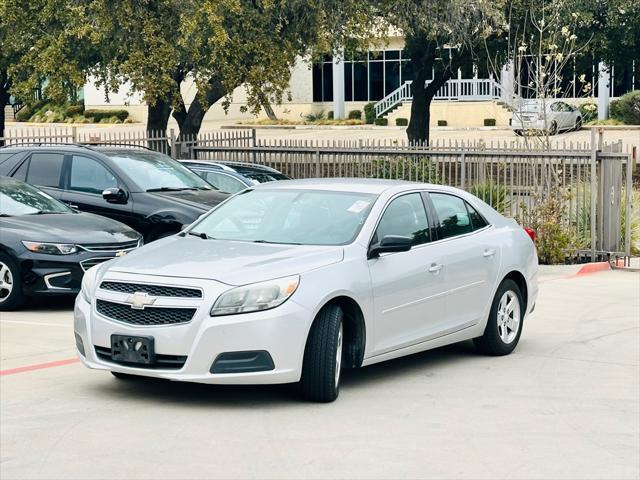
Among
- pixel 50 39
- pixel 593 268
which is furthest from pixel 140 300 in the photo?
pixel 50 39

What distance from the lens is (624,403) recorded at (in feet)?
28.6

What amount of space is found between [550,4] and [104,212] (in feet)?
63.1

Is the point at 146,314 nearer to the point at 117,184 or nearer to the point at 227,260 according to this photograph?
the point at 227,260

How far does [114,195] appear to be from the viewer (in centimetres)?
1430

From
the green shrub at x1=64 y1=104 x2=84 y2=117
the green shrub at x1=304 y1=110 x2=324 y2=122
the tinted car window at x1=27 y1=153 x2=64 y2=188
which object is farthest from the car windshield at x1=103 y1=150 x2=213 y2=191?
the green shrub at x1=64 y1=104 x2=84 y2=117

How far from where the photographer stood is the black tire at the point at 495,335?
33.2 feet

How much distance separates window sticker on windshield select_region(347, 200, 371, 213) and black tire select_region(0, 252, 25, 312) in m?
4.75

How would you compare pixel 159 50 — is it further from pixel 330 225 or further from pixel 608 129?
pixel 608 129

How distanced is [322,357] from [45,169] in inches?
325

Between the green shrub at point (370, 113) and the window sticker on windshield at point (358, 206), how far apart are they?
51976 millimetres

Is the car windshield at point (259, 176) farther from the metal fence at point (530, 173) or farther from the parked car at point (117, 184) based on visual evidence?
the parked car at point (117, 184)

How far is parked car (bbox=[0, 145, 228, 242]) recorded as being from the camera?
1468 cm

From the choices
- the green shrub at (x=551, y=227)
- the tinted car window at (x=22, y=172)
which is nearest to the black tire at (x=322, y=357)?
the tinted car window at (x=22, y=172)

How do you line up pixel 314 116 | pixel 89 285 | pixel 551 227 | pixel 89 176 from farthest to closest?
pixel 314 116, pixel 551 227, pixel 89 176, pixel 89 285
